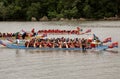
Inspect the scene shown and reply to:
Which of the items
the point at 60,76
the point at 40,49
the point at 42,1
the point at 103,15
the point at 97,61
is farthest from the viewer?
the point at 42,1

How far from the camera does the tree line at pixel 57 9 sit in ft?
316

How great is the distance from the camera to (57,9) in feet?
334

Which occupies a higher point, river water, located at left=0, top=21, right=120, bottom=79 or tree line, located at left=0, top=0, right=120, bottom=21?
tree line, located at left=0, top=0, right=120, bottom=21

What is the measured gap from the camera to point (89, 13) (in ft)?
319

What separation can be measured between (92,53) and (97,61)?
13.0ft

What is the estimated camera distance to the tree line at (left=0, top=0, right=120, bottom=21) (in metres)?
96.3

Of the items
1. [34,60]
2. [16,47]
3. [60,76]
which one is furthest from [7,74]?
[16,47]

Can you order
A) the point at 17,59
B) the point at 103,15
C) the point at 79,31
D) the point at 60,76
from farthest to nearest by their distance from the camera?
the point at 103,15
the point at 79,31
the point at 17,59
the point at 60,76

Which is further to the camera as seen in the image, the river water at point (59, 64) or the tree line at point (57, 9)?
the tree line at point (57, 9)

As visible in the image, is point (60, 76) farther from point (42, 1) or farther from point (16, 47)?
point (42, 1)

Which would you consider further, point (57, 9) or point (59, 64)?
point (57, 9)

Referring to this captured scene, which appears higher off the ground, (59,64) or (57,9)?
(57,9)

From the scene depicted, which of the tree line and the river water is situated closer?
the river water

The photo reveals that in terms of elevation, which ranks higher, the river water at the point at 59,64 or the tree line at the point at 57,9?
the tree line at the point at 57,9
